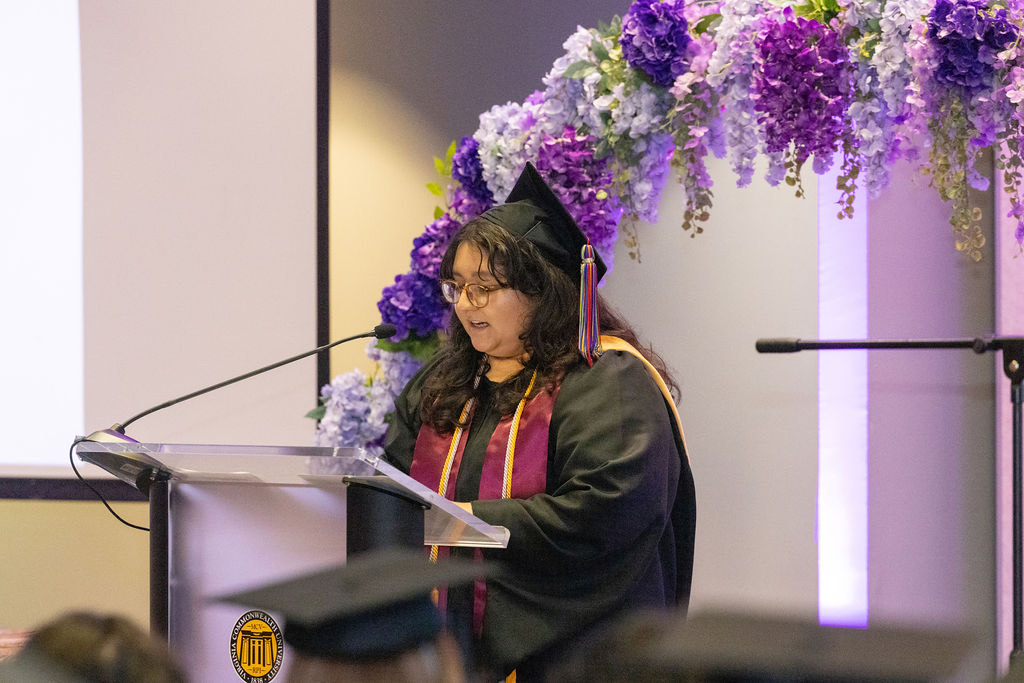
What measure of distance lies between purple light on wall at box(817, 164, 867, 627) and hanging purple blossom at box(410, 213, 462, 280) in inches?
61.9

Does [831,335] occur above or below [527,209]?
below

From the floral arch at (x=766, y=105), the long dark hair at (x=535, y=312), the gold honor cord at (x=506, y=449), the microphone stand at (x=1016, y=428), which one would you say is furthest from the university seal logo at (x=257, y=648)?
the microphone stand at (x=1016, y=428)

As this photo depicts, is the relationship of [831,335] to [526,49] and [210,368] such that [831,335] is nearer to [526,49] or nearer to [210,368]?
[526,49]

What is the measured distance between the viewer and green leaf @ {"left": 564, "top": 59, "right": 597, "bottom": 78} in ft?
10.2

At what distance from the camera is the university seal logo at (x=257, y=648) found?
1.83 metres

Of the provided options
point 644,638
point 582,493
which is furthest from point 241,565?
point 644,638

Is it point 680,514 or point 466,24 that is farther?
point 466,24

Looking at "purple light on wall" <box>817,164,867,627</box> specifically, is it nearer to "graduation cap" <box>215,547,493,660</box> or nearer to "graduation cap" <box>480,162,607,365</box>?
"graduation cap" <box>480,162,607,365</box>

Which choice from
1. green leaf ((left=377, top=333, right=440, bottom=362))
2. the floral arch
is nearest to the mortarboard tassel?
the floral arch

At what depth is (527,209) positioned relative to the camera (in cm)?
287

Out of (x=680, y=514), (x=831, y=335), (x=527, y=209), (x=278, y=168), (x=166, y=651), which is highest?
(x=278, y=168)

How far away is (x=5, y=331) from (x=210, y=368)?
36.5 inches

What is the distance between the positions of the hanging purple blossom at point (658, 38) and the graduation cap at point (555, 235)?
44cm

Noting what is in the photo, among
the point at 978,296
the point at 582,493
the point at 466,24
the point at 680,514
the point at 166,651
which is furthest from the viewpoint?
the point at 466,24
